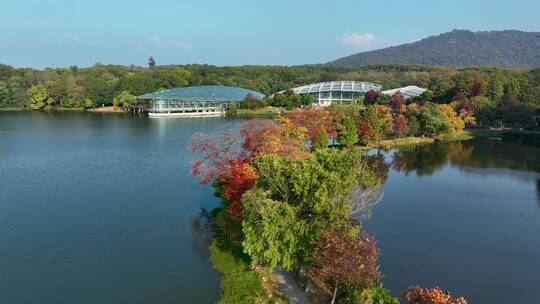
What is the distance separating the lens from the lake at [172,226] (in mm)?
12875

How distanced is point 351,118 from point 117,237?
22499 mm

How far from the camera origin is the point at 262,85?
290ft

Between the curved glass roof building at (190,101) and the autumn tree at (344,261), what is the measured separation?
5282cm

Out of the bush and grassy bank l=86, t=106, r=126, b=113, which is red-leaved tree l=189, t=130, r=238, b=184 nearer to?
the bush

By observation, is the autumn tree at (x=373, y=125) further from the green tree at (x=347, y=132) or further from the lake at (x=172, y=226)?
the lake at (x=172, y=226)

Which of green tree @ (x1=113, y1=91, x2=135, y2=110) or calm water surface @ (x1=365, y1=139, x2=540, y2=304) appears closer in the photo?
calm water surface @ (x1=365, y1=139, x2=540, y2=304)

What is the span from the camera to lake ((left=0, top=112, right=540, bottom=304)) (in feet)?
42.2

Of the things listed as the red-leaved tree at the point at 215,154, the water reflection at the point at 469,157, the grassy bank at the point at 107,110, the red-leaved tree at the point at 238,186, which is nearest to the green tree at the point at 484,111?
the water reflection at the point at 469,157

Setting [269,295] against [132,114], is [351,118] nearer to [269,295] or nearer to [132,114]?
[269,295]

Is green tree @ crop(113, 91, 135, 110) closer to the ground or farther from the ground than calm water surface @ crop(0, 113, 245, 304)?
farther from the ground

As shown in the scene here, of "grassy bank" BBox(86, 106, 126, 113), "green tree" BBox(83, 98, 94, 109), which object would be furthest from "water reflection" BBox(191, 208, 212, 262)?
"green tree" BBox(83, 98, 94, 109)

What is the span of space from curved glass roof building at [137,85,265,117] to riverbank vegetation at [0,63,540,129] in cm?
390

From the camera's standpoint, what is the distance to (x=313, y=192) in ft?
39.0

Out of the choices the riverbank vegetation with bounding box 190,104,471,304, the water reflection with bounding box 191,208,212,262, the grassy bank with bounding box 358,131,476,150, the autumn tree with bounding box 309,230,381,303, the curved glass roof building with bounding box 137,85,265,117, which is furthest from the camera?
the curved glass roof building with bounding box 137,85,265,117
